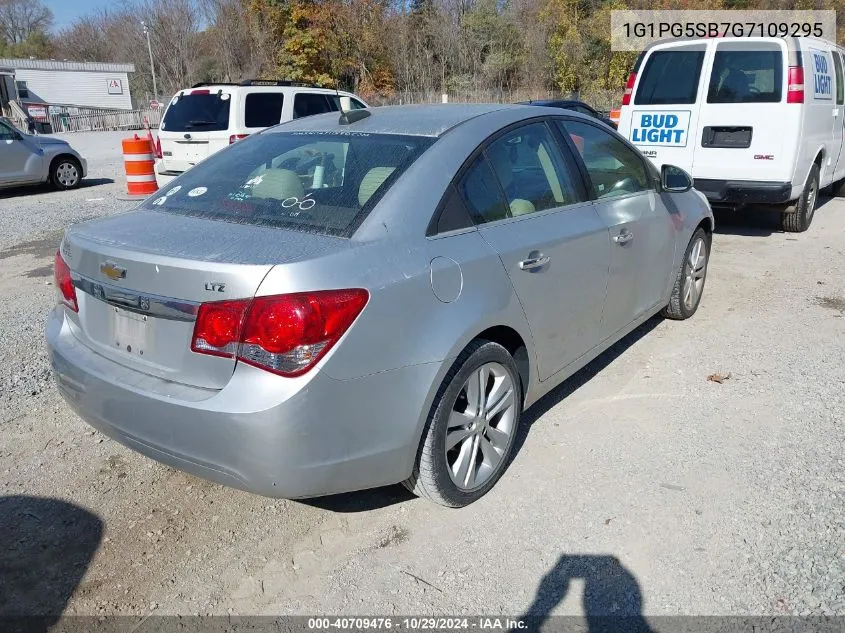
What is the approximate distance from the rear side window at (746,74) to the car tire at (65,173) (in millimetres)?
12092

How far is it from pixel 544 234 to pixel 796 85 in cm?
564

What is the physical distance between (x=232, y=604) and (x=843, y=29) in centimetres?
4806

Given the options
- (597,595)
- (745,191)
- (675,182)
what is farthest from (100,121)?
A: (597,595)

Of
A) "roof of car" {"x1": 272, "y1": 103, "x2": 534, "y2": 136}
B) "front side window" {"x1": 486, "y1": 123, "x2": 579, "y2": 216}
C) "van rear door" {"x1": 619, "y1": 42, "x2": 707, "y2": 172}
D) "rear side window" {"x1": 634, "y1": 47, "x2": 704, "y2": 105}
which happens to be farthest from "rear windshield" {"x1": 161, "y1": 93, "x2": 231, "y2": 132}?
"front side window" {"x1": 486, "y1": 123, "x2": 579, "y2": 216}

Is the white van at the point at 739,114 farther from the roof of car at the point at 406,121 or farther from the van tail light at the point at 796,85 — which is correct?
the roof of car at the point at 406,121

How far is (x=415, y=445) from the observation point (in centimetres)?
262

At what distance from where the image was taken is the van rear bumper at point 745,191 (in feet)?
24.4

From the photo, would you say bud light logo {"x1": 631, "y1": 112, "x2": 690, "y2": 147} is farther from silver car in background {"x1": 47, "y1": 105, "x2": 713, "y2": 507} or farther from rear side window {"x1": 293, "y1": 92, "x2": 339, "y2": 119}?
rear side window {"x1": 293, "y1": 92, "x2": 339, "y2": 119}

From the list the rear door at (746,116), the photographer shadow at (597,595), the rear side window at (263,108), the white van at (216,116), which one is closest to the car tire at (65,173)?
the white van at (216,116)

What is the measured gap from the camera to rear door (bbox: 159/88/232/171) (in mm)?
10242

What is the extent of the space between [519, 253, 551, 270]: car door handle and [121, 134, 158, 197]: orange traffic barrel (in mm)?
9544

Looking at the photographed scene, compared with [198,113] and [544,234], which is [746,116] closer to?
[544,234]

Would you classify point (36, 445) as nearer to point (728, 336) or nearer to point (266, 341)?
point (266, 341)

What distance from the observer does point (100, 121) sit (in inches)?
1443
